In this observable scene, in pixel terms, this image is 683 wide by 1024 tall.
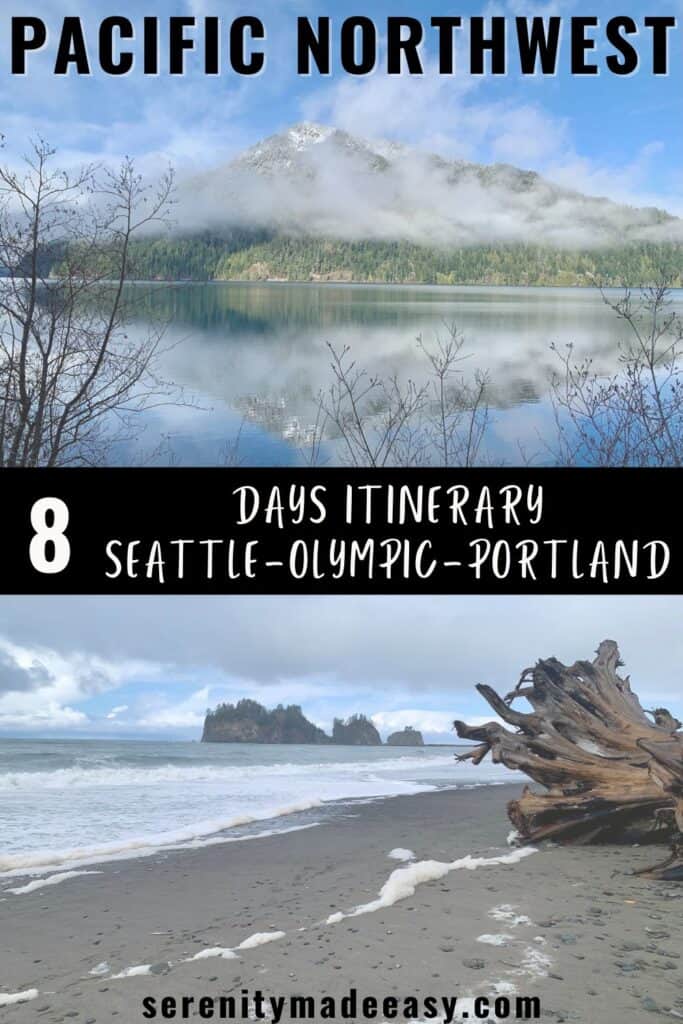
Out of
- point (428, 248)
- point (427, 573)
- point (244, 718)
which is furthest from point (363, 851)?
point (244, 718)

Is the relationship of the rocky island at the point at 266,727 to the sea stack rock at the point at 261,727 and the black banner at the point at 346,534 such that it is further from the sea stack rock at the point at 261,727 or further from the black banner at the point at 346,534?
the black banner at the point at 346,534

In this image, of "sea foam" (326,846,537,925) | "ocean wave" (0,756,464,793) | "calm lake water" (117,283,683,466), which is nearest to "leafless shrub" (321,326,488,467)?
"calm lake water" (117,283,683,466)

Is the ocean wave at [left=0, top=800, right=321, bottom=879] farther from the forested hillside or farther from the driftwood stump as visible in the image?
the forested hillside

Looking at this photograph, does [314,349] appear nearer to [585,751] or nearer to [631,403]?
[631,403]

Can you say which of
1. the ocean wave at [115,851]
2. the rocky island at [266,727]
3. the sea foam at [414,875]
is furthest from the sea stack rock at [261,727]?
the sea foam at [414,875]

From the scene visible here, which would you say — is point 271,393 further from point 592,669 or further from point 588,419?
point 592,669

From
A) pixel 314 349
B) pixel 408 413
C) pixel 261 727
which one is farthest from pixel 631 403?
pixel 261 727
